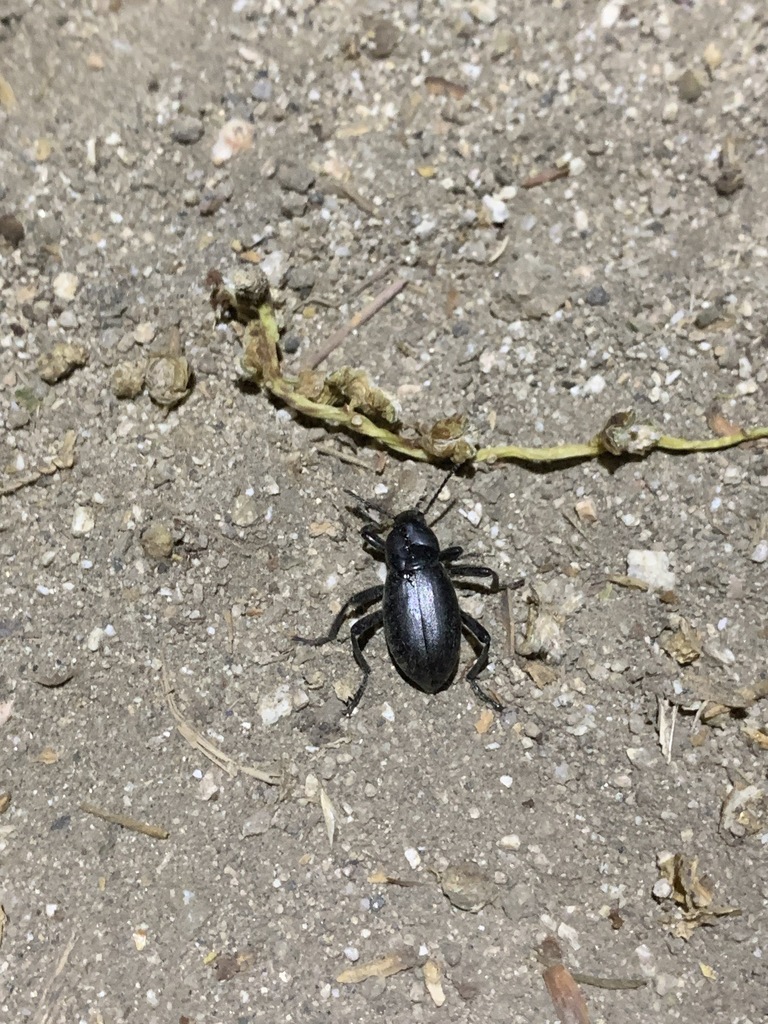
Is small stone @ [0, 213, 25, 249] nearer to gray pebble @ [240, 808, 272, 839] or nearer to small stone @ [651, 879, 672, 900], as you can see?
gray pebble @ [240, 808, 272, 839]

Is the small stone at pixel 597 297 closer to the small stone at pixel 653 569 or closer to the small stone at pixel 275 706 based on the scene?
the small stone at pixel 653 569

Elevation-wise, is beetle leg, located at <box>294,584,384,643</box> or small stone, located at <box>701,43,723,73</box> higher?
small stone, located at <box>701,43,723,73</box>

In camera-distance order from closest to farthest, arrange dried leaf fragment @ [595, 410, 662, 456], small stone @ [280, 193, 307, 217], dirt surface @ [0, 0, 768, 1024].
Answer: dirt surface @ [0, 0, 768, 1024]
dried leaf fragment @ [595, 410, 662, 456]
small stone @ [280, 193, 307, 217]

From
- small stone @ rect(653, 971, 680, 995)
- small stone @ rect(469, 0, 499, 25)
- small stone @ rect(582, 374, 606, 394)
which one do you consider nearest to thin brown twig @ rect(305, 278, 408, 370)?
small stone @ rect(582, 374, 606, 394)

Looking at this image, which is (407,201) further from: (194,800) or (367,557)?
(194,800)

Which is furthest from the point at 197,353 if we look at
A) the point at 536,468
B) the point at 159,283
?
the point at 536,468

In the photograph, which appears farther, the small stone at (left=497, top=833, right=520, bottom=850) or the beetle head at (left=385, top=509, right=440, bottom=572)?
the beetle head at (left=385, top=509, right=440, bottom=572)

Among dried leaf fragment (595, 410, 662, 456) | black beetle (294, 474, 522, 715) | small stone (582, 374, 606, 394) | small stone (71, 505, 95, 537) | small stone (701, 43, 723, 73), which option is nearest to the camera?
black beetle (294, 474, 522, 715)

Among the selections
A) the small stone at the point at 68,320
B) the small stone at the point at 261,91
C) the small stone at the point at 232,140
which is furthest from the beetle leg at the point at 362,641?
the small stone at the point at 261,91
